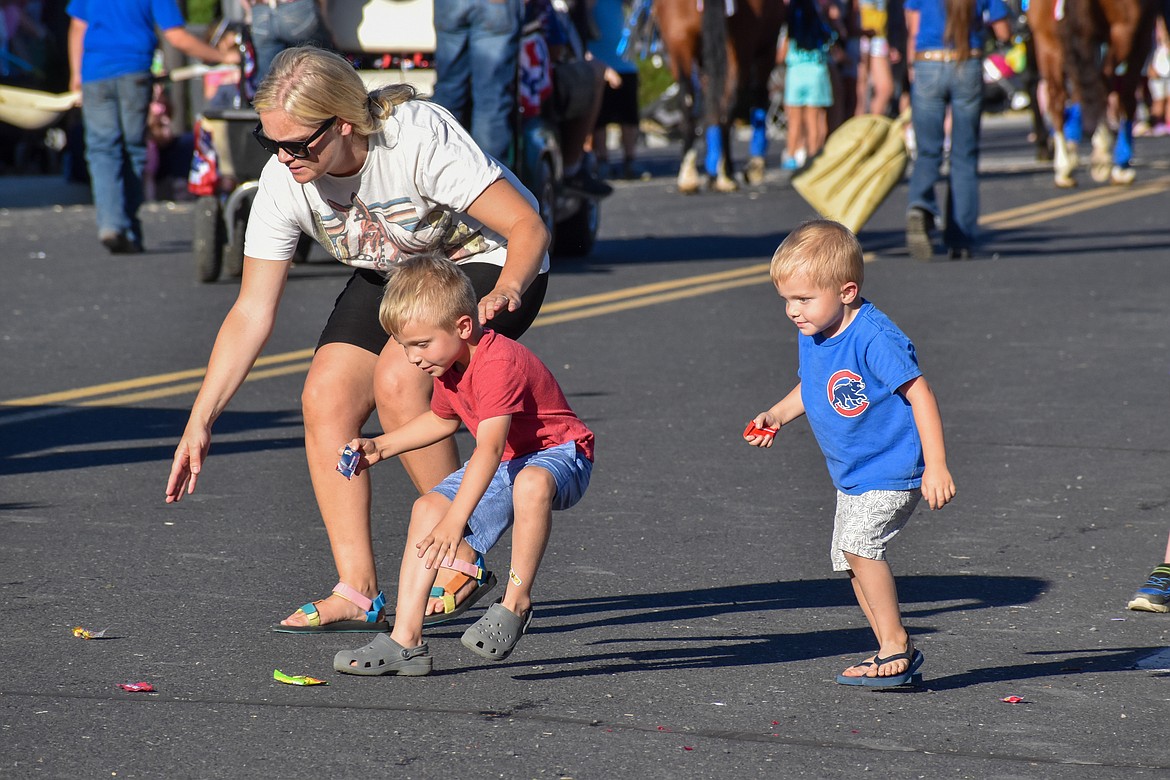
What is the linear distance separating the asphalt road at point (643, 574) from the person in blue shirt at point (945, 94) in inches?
69.7

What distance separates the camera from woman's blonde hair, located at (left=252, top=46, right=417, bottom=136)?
4324 millimetres

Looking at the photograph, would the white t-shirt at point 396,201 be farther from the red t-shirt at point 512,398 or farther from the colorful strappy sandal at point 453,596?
the colorful strappy sandal at point 453,596

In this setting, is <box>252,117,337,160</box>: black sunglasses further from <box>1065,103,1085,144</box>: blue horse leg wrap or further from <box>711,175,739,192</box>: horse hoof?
<box>1065,103,1085,144</box>: blue horse leg wrap

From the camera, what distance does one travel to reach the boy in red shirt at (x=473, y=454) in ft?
13.4

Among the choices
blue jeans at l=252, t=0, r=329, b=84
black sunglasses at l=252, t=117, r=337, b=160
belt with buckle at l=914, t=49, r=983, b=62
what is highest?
black sunglasses at l=252, t=117, r=337, b=160

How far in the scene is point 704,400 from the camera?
7898 millimetres

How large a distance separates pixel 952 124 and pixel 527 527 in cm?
839

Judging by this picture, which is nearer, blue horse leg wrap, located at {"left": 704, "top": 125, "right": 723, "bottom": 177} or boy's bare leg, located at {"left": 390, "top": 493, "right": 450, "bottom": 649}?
boy's bare leg, located at {"left": 390, "top": 493, "right": 450, "bottom": 649}

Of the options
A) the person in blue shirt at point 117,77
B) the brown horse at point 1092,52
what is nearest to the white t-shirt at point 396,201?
the person in blue shirt at point 117,77

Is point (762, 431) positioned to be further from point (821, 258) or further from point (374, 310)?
point (374, 310)

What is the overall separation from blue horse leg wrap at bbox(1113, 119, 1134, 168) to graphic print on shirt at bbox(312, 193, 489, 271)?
14.1 m

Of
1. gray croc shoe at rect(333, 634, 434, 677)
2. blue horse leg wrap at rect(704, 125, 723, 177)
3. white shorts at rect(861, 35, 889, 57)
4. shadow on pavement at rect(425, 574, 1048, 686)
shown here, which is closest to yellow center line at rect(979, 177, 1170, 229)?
blue horse leg wrap at rect(704, 125, 723, 177)

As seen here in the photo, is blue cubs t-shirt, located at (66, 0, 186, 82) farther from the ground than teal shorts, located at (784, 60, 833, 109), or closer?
farther from the ground

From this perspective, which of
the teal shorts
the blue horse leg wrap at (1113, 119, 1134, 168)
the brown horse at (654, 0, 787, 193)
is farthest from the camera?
the teal shorts
